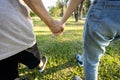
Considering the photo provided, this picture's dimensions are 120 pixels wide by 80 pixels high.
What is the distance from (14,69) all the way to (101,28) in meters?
1.02

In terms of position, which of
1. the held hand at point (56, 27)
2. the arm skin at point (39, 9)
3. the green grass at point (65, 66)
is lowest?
the green grass at point (65, 66)

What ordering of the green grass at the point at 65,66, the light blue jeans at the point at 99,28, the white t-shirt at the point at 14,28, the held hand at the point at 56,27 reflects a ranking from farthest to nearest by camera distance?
the green grass at the point at 65,66, the held hand at the point at 56,27, the light blue jeans at the point at 99,28, the white t-shirt at the point at 14,28

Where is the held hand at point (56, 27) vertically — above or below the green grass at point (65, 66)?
above

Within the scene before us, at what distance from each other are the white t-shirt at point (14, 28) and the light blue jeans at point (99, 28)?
57 centimetres

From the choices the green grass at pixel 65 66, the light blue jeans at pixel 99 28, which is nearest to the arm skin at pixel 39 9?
the light blue jeans at pixel 99 28

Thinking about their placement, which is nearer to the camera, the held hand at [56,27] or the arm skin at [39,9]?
the arm skin at [39,9]

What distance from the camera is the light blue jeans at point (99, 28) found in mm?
2324

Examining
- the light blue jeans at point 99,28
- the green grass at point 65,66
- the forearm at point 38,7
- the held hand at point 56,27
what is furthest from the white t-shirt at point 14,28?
the green grass at point 65,66

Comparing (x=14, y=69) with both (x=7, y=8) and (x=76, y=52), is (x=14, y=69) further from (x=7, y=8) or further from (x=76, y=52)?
(x=76, y=52)

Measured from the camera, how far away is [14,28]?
232 centimetres

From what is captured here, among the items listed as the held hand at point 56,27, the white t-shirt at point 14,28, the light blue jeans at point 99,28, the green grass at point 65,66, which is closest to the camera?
the white t-shirt at point 14,28

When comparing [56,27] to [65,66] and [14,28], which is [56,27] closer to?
[14,28]

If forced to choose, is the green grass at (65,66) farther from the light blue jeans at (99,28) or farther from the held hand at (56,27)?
the light blue jeans at (99,28)

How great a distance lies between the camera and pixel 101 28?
240cm
